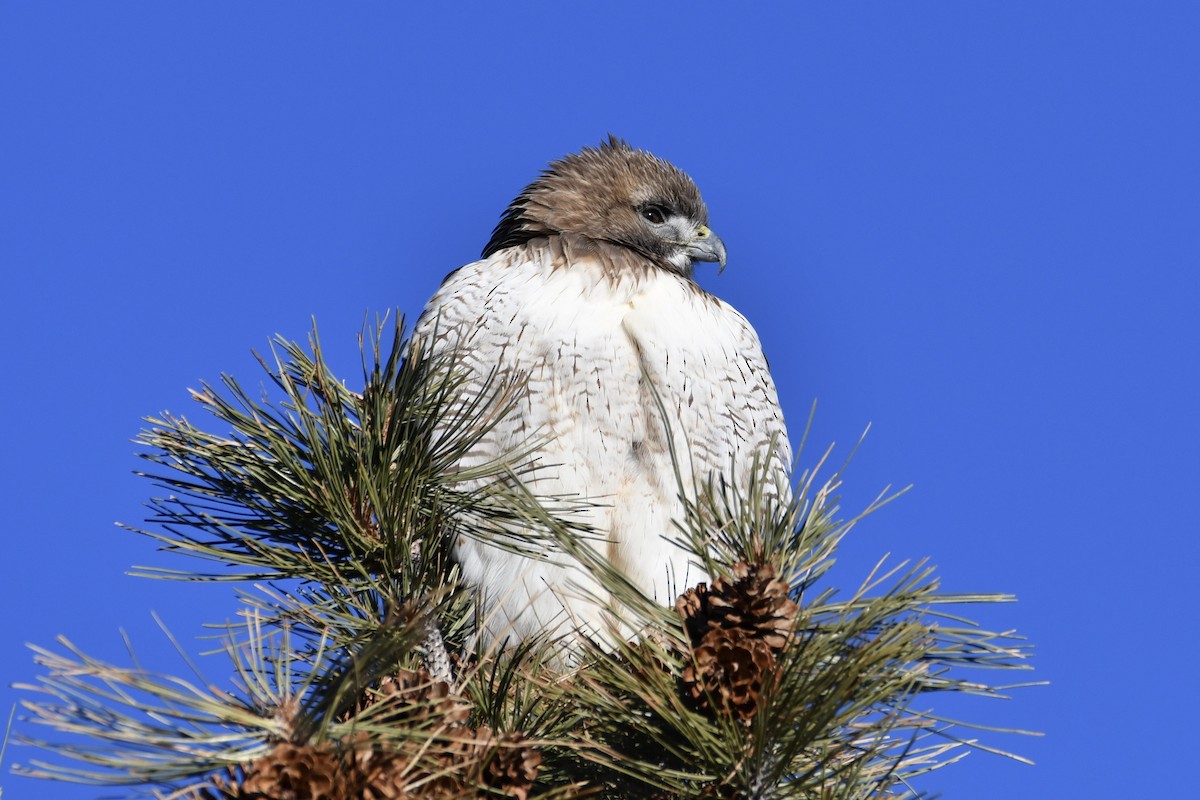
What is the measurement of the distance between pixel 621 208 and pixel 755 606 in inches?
151

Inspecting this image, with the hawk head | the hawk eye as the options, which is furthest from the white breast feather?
the hawk eye

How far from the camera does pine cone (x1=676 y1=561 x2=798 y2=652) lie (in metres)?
2.28

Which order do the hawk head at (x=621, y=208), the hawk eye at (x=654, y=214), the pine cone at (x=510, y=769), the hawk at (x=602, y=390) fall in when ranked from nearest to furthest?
the pine cone at (x=510, y=769) < the hawk at (x=602, y=390) < the hawk head at (x=621, y=208) < the hawk eye at (x=654, y=214)

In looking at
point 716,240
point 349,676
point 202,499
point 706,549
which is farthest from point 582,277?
point 349,676

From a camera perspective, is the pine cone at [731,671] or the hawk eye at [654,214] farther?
the hawk eye at [654,214]

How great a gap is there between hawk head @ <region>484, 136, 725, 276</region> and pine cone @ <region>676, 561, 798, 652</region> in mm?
3444

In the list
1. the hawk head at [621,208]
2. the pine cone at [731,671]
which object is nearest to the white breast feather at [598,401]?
the hawk head at [621,208]

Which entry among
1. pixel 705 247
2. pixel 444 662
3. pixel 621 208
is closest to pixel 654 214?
pixel 621 208

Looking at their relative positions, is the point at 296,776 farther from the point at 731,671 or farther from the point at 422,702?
the point at 731,671

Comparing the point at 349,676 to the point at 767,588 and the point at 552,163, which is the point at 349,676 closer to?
the point at 767,588

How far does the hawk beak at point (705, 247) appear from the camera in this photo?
5.99 metres

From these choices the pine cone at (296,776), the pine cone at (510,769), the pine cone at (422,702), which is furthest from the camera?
the pine cone at (510,769)

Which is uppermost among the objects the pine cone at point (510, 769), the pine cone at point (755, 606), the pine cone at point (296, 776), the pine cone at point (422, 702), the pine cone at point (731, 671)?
the pine cone at point (755, 606)

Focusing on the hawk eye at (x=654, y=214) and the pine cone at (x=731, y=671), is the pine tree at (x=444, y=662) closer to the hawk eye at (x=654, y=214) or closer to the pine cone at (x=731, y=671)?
the pine cone at (x=731, y=671)
